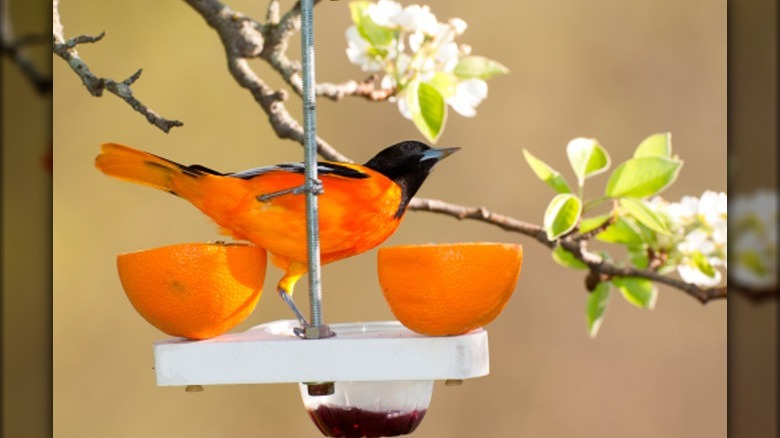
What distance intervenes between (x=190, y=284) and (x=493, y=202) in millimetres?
939

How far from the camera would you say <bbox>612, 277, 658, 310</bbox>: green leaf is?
1466 mm

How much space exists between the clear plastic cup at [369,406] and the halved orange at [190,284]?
11 centimetres

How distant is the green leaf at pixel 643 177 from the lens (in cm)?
132

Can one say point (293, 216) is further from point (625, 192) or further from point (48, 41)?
point (625, 192)

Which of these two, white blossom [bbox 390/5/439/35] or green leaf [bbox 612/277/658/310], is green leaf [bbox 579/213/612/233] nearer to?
green leaf [bbox 612/277/658/310]

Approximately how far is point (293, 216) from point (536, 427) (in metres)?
0.98

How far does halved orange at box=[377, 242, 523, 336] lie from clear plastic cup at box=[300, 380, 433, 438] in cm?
8

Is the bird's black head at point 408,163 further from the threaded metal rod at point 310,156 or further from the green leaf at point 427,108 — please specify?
the green leaf at point 427,108

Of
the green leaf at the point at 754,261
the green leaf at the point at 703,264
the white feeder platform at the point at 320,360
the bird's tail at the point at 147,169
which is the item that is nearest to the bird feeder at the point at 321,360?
the white feeder platform at the point at 320,360

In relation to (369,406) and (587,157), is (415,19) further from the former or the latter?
(369,406)

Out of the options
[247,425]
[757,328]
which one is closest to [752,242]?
[757,328]

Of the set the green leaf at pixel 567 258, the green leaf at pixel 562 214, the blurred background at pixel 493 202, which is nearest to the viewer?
the green leaf at pixel 562 214

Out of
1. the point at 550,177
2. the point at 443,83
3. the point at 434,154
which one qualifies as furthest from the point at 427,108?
the point at 434,154

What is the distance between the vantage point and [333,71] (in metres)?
1.72
